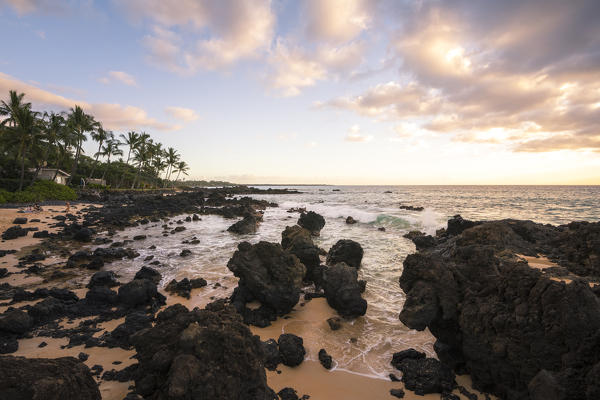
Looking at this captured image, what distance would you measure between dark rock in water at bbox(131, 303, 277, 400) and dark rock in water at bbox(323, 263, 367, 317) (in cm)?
411

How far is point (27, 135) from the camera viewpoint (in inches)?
1326

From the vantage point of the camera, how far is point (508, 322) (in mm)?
4125

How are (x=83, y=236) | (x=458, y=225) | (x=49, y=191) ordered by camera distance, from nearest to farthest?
(x=83, y=236)
(x=458, y=225)
(x=49, y=191)

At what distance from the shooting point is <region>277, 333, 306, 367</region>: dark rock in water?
5.24m

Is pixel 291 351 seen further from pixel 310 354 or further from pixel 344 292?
pixel 344 292

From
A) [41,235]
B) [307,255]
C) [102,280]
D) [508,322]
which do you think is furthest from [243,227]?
[508,322]

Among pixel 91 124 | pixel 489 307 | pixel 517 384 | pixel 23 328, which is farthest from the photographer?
pixel 91 124

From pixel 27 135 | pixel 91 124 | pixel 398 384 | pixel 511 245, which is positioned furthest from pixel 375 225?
pixel 91 124

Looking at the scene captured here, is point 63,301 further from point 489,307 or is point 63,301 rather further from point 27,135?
point 27,135

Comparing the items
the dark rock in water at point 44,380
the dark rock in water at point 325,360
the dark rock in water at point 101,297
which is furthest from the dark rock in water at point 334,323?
the dark rock in water at point 101,297

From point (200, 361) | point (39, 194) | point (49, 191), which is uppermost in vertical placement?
point (49, 191)

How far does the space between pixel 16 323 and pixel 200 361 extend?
5.53 m

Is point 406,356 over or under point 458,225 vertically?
under

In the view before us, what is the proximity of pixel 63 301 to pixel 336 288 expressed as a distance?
8050mm
